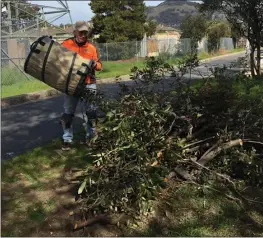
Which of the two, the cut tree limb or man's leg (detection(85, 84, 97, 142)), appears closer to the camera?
the cut tree limb

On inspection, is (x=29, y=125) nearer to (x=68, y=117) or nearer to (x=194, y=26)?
(x=68, y=117)

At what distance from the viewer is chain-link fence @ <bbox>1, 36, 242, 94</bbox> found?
54.5 feet

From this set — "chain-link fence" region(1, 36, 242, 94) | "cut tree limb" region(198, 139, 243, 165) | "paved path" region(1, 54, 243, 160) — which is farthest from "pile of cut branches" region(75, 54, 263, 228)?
"chain-link fence" region(1, 36, 242, 94)

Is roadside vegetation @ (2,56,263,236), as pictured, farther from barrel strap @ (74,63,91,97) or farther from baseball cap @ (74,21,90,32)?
baseball cap @ (74,21,90,32)

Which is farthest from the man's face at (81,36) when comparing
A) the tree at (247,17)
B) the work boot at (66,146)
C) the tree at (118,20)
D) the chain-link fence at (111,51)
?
the tree at (118,20)

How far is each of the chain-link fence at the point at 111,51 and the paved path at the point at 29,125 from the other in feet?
15.1

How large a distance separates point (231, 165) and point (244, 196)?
1.67 ft

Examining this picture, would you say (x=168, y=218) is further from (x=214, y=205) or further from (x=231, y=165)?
(x=231, y=165)

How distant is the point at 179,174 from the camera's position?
4.61m

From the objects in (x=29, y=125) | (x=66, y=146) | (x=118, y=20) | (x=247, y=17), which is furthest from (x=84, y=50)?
(x=118, y=20)

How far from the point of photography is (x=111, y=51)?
29.4 m

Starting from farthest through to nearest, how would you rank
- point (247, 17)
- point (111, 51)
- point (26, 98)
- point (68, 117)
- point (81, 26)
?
point (111, 51)
point (247, 17)
point (26, 98)
point (68, 117)
point (81, 26)

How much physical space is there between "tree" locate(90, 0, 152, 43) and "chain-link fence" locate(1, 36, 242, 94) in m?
2.88

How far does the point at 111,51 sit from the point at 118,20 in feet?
25.1
